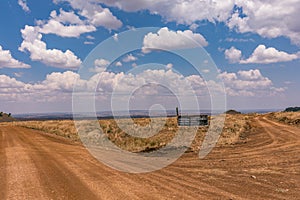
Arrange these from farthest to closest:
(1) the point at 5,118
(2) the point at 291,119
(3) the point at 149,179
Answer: (1) the point at 5,118 → (2) the point at 291,119 → (3) the point at 149,179

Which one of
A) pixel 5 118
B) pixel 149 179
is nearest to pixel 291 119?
pixel 149 179

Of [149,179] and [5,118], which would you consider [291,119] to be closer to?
[149,179]

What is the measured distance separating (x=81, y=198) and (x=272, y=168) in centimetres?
912

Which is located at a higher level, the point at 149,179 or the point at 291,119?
the point at 291,119

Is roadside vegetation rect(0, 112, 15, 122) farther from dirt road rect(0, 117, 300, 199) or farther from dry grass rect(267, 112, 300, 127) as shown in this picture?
dirt road rect(0, 117, 300, 199)

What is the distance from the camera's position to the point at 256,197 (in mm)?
9203

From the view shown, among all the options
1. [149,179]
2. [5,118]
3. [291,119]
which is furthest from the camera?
[5,118]

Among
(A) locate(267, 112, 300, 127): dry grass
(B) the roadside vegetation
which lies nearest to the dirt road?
(A) locate(267, 112, 300, 127): dry grass

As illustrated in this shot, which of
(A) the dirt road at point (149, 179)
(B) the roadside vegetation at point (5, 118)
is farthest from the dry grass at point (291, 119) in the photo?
(B) the roadside vegetation at point (5, 118)

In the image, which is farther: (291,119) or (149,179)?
(291,119)

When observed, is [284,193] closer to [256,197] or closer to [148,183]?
[256,197]

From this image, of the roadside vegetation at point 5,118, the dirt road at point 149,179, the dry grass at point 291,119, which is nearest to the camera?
the dirt road at point 149,179

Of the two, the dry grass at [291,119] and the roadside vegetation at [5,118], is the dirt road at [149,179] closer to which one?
the dry grass at [291,119]

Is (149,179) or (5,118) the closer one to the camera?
(149,179)
